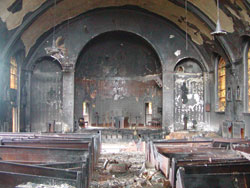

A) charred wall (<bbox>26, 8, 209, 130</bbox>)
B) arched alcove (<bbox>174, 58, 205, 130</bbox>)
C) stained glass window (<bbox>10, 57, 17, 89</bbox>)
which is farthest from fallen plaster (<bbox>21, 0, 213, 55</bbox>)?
arched alcove (<bbox>174, 58, 205, 130</bbox>)

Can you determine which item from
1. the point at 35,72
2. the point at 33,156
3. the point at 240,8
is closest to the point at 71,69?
the point at 35,72

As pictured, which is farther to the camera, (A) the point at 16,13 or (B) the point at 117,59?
(B) the point at 117,59

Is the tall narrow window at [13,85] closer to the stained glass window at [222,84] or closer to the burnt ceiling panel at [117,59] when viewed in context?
the burnt ceiling panel at [117,59]

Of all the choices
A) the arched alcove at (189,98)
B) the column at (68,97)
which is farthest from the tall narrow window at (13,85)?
the arched alcove at (189,98)

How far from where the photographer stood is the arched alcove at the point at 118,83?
17.8 m

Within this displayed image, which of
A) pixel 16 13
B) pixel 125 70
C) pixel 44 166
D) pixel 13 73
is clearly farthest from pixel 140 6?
pixel 44 166

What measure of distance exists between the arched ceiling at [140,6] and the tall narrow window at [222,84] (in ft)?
5.33

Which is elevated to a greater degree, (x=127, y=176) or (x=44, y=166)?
(x=44, y=166)

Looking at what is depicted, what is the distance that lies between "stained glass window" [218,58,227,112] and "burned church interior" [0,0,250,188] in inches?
2.1

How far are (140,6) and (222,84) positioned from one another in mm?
6055

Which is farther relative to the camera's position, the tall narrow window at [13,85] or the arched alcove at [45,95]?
the arched alcove at [45,95]

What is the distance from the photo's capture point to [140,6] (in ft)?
50.5

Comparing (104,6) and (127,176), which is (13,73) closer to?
(104,6)

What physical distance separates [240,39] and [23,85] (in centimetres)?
1105
